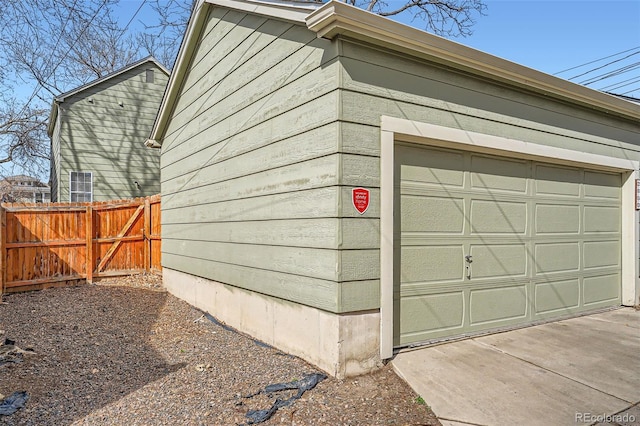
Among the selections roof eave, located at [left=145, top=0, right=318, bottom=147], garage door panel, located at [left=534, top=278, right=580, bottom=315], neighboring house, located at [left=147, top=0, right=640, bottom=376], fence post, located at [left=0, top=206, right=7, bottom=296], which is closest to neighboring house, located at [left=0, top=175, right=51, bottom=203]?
fence post, located at [left=0, top=206, right=7, bottom=296]

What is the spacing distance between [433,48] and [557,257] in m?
A: 3.40

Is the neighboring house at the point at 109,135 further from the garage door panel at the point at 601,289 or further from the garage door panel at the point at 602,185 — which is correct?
the garage door panel at the point at 601,289

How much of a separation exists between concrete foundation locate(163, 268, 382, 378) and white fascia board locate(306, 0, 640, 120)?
2515 millimetres

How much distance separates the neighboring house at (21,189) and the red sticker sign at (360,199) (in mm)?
22508

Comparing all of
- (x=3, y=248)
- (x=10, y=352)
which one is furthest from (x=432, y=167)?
(x=3, y=248)

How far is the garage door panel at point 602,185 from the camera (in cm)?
588

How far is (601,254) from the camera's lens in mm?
5992

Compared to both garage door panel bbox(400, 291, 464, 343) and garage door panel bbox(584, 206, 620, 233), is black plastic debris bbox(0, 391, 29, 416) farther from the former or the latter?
garage door panel bbox(584, 206, 620, 233)

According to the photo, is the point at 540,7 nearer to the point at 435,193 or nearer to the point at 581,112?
the point at 581,112

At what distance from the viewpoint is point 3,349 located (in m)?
4.45

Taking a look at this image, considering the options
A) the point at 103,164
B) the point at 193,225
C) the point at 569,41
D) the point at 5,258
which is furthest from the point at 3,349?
the point at 569,41

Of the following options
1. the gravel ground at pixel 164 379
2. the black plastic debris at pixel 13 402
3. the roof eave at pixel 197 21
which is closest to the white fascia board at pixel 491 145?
the roof eave at pixel 197 21

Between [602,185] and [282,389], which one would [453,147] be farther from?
[602,185]

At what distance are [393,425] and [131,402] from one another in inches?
84.7
